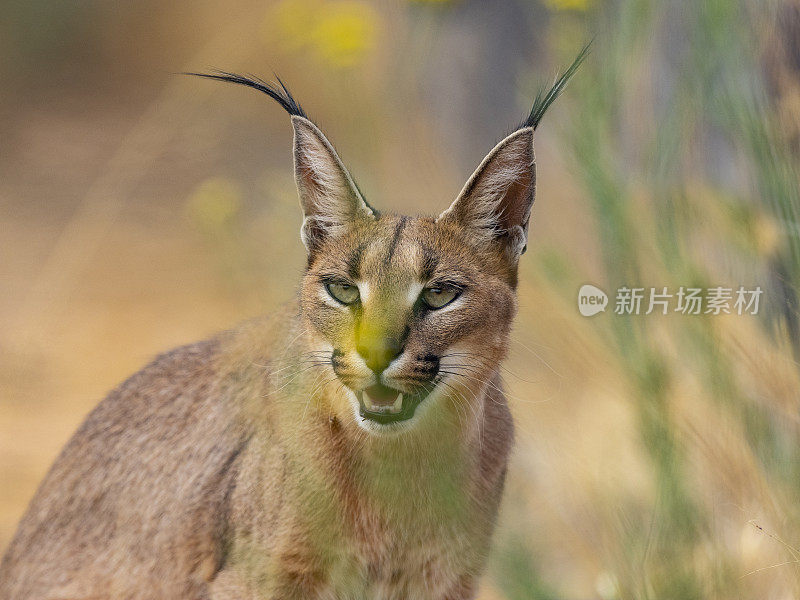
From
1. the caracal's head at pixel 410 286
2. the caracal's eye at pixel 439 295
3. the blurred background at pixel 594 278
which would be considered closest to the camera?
the blurred background at pixel 594 278

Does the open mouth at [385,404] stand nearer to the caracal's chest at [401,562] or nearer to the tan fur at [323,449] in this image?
the tan fur at [323,449]

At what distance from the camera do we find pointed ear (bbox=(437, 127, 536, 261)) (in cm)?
334

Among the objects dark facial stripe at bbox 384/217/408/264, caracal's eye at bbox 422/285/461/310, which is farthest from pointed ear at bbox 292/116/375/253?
caracal's eye at bbox 422/285/461/310

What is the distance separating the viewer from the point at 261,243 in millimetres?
5520

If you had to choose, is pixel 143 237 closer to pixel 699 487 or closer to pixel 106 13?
pixel 106 13

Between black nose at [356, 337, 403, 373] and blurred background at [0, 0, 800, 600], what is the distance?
1.64ft

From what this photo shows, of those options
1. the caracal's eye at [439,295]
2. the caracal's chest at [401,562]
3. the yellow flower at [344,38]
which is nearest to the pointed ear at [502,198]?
the caracal's eye at [439,295]

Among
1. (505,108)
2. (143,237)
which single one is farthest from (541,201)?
(143,237)

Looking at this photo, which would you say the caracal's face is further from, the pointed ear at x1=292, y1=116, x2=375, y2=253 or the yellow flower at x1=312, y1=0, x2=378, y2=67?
the yellow flower at x1=312, y1=0, x2=378, y2=67

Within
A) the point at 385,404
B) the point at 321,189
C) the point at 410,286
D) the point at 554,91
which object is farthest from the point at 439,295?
the point at 554,91

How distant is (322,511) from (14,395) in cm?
623

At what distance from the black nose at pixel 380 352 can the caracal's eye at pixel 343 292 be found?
11.4 inches

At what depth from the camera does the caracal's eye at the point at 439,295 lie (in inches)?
131

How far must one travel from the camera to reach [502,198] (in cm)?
343
